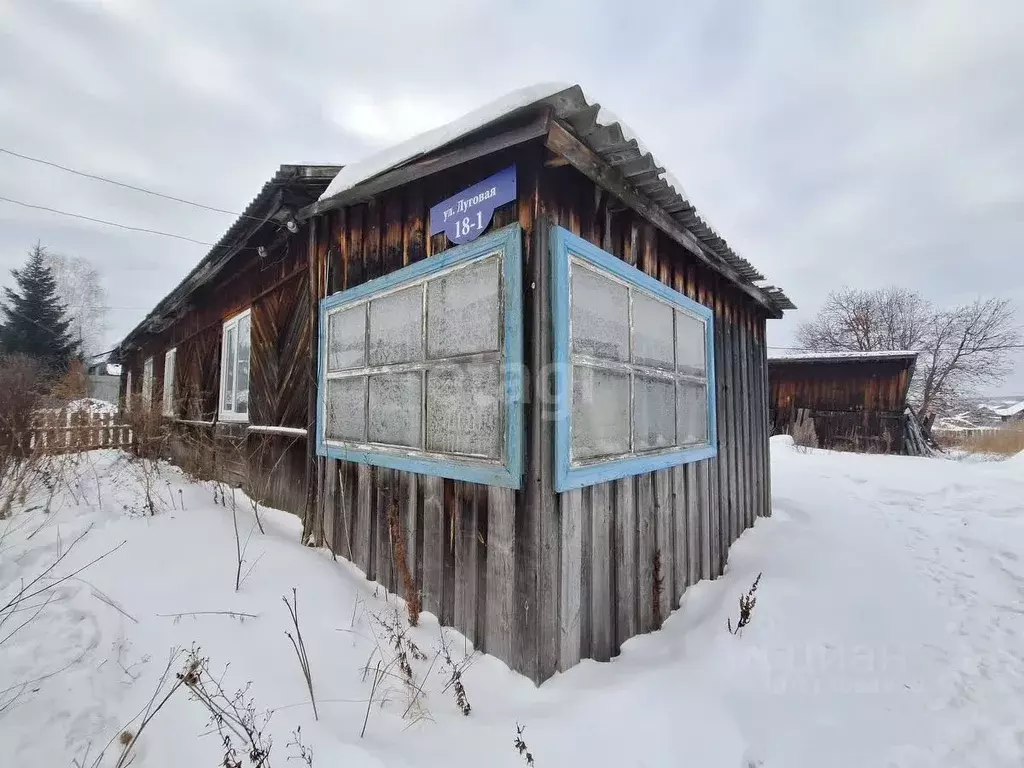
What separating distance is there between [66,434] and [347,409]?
18.4 feet

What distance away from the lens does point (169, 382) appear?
976 centimetres

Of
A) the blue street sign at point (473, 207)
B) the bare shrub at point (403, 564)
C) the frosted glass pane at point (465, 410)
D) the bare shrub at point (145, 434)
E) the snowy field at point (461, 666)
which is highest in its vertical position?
the blue street sign at point (473, 207)

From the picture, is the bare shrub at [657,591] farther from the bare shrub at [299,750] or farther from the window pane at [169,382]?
the window pane at [169,382]

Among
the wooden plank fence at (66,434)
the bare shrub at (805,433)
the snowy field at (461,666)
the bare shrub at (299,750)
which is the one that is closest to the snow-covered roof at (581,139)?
the snowy field at (461,666)

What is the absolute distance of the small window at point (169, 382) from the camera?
9148 mm

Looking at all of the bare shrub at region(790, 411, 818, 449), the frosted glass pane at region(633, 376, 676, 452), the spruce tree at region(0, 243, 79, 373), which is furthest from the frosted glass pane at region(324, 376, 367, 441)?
the spruce tree at region(0, 243, 79, 373)

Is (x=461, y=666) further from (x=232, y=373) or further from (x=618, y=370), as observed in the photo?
(x=232, y=373)

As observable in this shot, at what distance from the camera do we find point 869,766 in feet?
6.48

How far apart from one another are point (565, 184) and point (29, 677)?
12.1ft

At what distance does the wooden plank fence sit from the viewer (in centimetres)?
476

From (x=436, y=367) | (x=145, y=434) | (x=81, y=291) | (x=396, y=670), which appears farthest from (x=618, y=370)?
(x=81, y=291)

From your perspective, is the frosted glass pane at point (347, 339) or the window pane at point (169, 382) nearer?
the frosted glass pane at point (347, 339)

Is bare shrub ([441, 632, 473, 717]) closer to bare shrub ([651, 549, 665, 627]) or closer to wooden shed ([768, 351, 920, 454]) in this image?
bare shrub ([651, 549, 665, 627])

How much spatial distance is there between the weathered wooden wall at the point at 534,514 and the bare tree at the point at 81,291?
1313 inches
